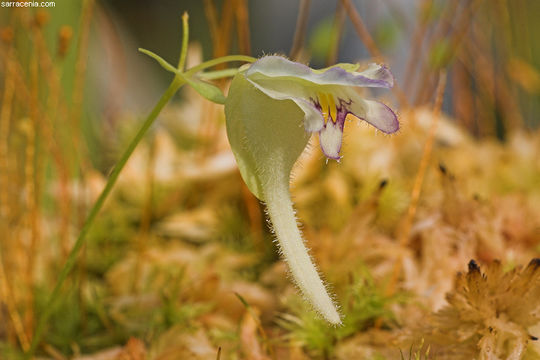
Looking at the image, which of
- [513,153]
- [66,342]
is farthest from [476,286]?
[513,153]

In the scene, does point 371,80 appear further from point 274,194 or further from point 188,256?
point 188,256

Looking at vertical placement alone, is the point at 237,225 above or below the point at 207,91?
below

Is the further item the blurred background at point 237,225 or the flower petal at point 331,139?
the blurred background at point 237,225

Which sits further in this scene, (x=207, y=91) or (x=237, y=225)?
(x=237, y=225)

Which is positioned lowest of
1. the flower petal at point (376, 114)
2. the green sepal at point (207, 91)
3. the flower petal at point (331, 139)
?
the flower petal at point (331, 139)

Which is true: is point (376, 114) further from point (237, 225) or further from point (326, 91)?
point (237, 225)

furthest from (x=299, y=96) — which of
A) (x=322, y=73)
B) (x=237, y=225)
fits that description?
(x=237, y=225)

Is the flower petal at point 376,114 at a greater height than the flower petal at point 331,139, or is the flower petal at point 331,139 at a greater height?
the flower petal at point 376,114

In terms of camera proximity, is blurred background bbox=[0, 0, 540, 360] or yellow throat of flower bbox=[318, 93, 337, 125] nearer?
yellow throat of flower bbox=[318, 93, 337, 125]
